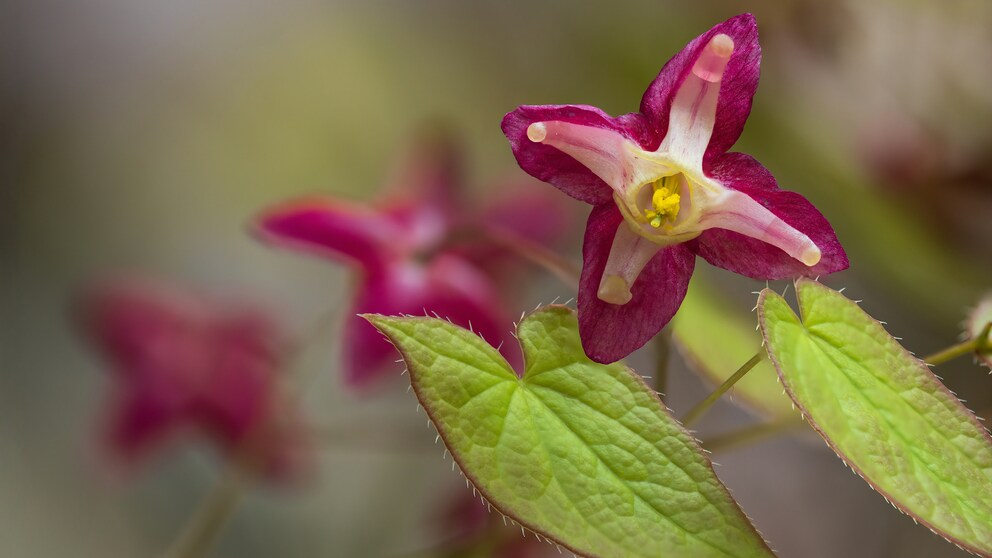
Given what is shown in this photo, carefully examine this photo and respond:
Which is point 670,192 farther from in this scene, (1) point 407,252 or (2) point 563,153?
(1) point 407,252

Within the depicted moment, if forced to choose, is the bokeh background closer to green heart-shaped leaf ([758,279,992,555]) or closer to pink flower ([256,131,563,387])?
pink flower ([256,131,563,387])

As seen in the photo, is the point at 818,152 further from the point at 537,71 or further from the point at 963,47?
the point at 537,71

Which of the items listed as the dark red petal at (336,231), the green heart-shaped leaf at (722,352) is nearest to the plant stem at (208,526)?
the dark red petal at (336,231)

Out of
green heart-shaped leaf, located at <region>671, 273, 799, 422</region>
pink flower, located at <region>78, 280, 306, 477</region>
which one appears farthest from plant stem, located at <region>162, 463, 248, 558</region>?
green heart-shaped leaf, located at <region>671, 273, 799, 422</region>

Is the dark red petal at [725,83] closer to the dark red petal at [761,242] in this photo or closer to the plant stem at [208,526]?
the dark red petal at [761,242]

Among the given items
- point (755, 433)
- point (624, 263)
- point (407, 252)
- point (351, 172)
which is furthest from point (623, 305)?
point (351, 172)
